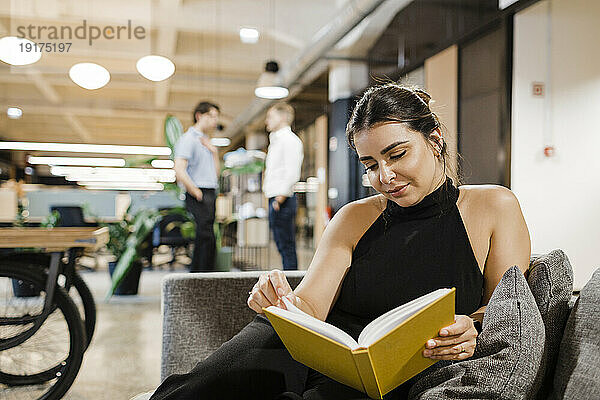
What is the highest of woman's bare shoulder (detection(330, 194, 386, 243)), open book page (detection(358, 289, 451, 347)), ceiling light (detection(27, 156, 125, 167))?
ceiling light (detection(27, 156, 125, 167))

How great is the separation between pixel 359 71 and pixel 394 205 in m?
5.45

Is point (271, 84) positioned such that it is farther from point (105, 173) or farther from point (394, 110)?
point (394, 110)

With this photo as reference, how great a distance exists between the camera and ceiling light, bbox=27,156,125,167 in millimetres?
5027

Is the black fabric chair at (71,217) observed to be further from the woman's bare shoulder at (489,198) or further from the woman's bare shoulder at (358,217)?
the woman's bare shoulder at (489,198)

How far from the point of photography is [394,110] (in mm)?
1146

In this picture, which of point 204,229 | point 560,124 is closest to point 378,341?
point 204,229

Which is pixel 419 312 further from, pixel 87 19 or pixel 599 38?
pixel 87 19

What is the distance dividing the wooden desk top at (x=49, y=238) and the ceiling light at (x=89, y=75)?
3171 mm

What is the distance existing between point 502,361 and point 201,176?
3.14 m

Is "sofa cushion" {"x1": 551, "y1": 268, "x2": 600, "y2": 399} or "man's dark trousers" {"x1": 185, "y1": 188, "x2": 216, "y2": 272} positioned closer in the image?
"sofa cushion" {"x1": 551, "y1": 268, "x2": 600, "y2": 399}

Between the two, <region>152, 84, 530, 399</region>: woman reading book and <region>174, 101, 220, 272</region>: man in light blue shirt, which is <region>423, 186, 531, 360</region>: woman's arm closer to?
<region>152, 84, 530, 399</region>: woman reading book

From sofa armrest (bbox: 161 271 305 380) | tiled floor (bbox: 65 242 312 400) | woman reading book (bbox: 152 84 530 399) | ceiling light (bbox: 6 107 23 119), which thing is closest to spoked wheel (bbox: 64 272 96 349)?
tiled floor (bbox: 65 242 312 400)

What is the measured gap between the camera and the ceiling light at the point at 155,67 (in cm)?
493

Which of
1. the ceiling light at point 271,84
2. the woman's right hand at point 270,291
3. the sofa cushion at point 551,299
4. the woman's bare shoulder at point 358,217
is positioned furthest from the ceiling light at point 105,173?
the sofa cushion at point 551,299
